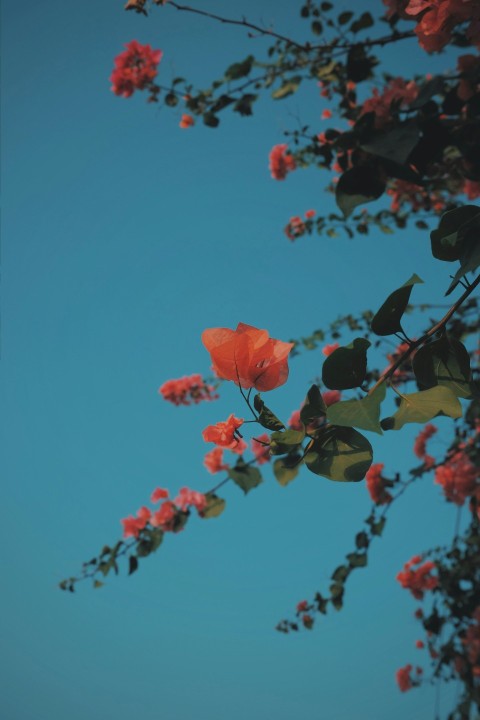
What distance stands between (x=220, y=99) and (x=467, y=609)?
2.11 m

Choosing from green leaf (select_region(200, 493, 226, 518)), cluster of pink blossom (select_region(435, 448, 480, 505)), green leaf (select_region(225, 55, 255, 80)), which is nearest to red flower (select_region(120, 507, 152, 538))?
green leaf (select_region(200, 493, 226, 518))

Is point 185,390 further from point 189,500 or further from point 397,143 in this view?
point 397,143

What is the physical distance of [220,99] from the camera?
5.19 ft

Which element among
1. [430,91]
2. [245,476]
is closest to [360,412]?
[430,91]

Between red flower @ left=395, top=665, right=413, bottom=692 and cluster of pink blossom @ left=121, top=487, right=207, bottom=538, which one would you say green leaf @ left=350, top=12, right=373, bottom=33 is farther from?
red flower @ left=395, top=665, right=413, bottom=692

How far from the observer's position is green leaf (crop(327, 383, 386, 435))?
0.36m

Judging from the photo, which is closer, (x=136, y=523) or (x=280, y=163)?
(x=136, y=523)

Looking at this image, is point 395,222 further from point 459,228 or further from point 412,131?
point 459,228

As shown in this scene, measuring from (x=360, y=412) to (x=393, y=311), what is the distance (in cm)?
10

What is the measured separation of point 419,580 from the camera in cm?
228

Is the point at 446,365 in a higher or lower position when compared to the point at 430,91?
lower

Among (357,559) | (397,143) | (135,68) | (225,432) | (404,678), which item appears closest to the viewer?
(225,432)

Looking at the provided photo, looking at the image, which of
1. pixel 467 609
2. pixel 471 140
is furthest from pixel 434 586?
pixel 471 140

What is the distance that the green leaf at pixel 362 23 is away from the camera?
54.8 inches
